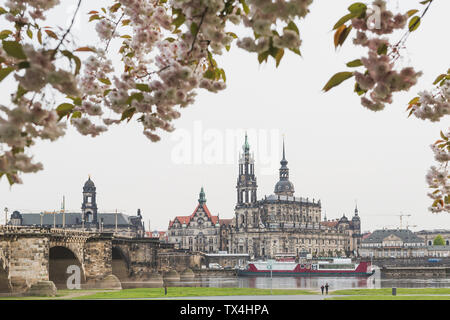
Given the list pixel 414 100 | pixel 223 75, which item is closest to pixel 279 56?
pixel 223 75

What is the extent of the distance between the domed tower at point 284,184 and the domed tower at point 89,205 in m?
45.8

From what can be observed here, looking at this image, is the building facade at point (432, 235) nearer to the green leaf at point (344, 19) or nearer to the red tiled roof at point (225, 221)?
the red tiled roof at point (225, 221)

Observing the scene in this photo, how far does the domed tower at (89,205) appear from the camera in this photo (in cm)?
12562

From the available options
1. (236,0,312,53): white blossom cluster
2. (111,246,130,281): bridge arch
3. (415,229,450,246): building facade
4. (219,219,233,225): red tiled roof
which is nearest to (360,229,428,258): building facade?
(415,229,450,246): building facade

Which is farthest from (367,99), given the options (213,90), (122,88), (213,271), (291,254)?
(291,254)

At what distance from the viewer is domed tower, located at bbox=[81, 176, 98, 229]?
126 meters

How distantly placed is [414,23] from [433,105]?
186 cm

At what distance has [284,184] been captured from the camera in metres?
143

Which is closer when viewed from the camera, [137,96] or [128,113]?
[137,96]

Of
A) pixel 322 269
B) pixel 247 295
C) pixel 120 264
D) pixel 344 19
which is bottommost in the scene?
pixel 322 269

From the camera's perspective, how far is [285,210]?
136 m

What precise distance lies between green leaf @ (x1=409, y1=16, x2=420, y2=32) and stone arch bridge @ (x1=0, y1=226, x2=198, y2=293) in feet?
136

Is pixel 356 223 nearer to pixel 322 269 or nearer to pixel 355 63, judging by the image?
pixel 322 269
